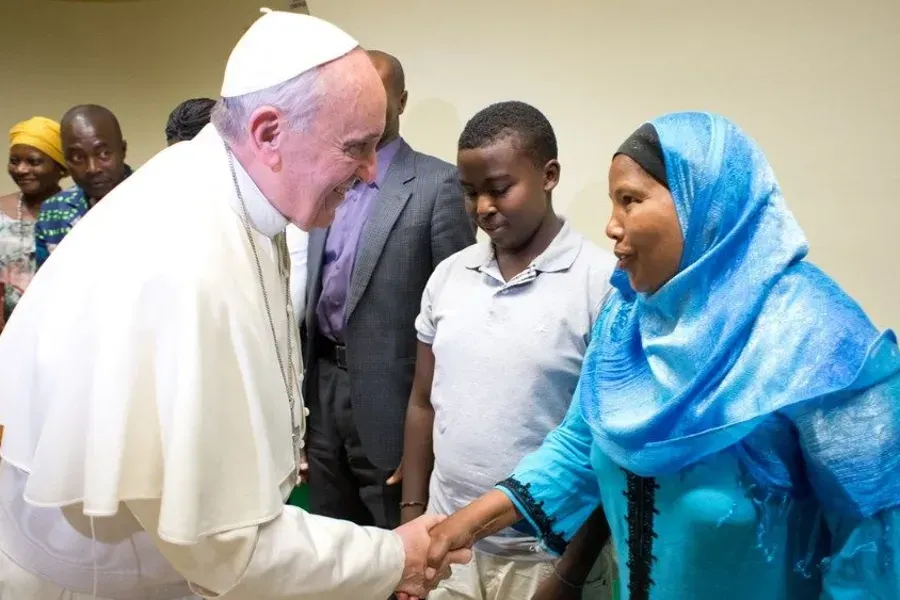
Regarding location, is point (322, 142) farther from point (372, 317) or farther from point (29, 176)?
point (29, 176)

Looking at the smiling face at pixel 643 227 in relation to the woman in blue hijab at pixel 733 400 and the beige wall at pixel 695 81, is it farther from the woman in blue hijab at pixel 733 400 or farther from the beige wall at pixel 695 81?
the beige wall at pixel 695 81

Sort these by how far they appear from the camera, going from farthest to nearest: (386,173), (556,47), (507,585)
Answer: (556,47), (386,173), (507,585)

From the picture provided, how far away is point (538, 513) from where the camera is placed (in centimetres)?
175

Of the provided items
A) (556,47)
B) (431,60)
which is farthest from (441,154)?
(556,47)

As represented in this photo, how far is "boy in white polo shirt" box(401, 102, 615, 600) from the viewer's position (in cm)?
196

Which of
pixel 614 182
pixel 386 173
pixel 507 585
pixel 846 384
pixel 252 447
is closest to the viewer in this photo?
pixel 846 384

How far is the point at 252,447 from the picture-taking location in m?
1.39

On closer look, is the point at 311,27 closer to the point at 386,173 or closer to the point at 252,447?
the point at 252,447

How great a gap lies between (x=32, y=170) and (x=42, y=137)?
19 cm

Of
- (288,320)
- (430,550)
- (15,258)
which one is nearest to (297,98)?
(288,320)

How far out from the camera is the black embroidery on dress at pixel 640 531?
1.50 m

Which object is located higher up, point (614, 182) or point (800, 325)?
point (614, 182)

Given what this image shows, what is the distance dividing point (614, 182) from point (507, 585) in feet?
3.49

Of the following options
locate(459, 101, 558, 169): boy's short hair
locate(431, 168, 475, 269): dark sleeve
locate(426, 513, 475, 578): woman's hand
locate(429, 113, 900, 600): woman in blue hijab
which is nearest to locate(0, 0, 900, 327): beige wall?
locate(431, 168, 475, 269): dark sleeve
